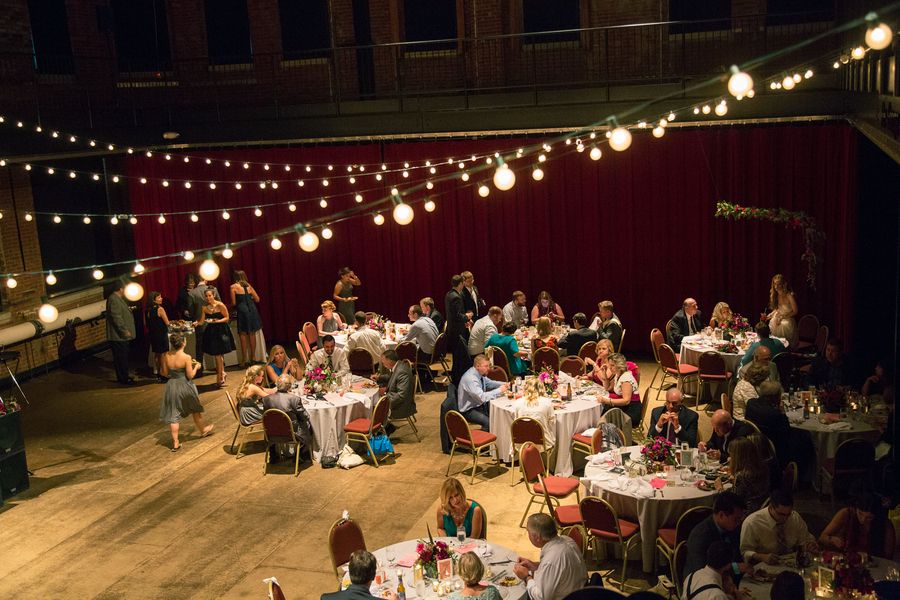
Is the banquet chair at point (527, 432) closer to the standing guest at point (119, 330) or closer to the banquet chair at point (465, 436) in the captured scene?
the banquet chair at point (465, 436)

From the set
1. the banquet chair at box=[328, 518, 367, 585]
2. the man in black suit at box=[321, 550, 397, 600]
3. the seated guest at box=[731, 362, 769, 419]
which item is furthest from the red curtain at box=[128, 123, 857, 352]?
the man in black suit at box=[321, 550, 397, 600]

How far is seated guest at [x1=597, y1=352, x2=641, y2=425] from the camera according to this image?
934 centimetres

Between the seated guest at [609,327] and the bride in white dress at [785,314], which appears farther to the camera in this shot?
the seated guest at [609,327]

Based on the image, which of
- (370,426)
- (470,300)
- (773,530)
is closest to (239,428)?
(370,426)

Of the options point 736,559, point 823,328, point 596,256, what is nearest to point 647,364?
point 596,256

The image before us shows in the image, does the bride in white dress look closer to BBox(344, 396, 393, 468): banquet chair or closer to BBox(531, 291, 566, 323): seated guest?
BBox(531, 291, 566, 323): seated guest

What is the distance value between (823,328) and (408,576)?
7.80m

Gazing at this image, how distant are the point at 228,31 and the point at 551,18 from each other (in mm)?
5836

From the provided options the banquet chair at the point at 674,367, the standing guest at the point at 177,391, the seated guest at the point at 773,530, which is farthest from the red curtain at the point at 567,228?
the seated guest at the point at 773,530

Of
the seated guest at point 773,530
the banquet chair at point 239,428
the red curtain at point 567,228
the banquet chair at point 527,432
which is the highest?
the red curtain at point 567,228

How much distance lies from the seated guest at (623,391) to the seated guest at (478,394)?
1.18 metres

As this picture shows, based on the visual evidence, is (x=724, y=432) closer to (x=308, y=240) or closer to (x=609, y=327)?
(x=308, y=240)

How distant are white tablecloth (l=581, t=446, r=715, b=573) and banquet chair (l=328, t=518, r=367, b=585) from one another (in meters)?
2.07

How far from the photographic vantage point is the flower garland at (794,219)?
40.1 feet
